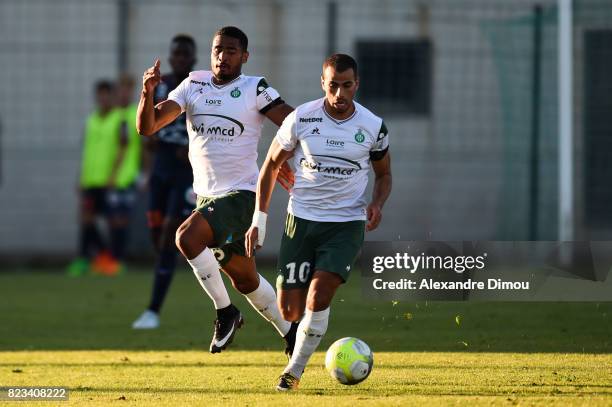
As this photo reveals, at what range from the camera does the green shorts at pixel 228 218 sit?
798 centimetres

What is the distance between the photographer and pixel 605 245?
319 inches

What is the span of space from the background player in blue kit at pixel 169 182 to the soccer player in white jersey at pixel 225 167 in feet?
7.25

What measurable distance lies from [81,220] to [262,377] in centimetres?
976

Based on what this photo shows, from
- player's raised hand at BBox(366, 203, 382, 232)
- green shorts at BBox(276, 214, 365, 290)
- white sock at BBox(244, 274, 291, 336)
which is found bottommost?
white sock at BBox(244, 274, 291, 336)

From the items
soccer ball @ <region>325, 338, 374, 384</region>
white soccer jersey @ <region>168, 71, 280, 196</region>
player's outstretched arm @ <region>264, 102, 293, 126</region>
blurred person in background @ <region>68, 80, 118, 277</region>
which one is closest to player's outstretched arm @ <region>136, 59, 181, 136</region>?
white soccer jersey @ <region>168, 71, 280, 196</region>

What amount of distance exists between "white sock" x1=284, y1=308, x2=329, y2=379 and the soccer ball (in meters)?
0.12

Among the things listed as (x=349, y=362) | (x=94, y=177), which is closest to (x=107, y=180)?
(x=94, y=177)

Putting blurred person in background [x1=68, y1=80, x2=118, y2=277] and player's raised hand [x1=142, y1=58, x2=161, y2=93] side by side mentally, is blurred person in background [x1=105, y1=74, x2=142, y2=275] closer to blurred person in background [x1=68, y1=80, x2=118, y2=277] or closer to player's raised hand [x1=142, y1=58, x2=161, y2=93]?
blurred person in background [x1=68, y1=80, x2=118, y2=277]

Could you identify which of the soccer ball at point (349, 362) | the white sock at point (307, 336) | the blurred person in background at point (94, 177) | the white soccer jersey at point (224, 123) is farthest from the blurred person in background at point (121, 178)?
the soccer ball at point (349, 362)

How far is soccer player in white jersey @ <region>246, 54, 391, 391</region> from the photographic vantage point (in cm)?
703

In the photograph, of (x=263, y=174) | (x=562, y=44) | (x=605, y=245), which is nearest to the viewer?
(x=263, y=174)

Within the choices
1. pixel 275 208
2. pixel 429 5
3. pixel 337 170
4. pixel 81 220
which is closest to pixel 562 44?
pixel 429 5

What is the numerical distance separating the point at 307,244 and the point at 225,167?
3.78 ft

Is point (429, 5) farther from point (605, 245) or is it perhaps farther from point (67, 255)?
point (605, 245)
